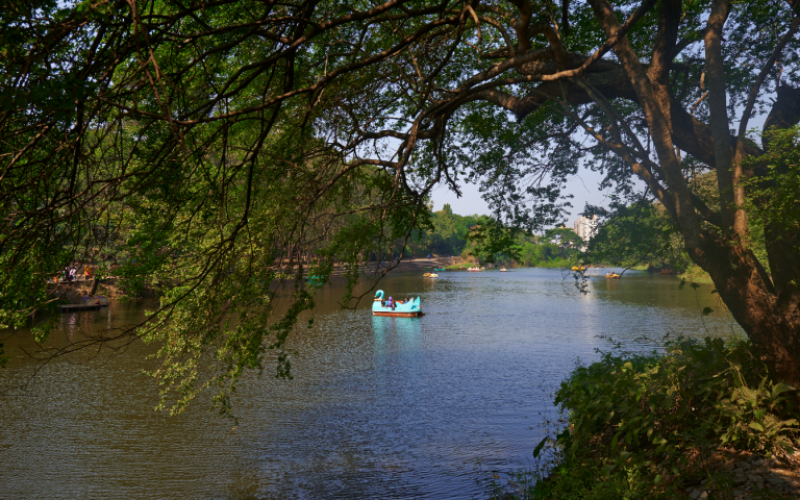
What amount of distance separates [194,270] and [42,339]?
1.74 m

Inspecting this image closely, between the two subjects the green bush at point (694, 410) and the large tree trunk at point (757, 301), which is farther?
the large tree trunk at point (757, 301)

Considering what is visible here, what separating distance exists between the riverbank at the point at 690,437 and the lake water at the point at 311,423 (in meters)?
0.98

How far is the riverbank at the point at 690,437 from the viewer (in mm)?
5184

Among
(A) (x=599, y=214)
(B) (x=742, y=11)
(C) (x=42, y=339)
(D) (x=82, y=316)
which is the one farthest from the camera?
(D) (x=82, y=316)

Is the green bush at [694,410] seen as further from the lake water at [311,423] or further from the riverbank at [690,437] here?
the lake water at [311,423]

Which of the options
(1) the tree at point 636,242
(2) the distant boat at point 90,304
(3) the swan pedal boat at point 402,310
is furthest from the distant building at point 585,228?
(2) the distant boat at point 90,304

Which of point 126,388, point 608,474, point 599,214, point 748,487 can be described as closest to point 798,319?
point 748,487

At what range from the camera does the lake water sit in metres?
8.74

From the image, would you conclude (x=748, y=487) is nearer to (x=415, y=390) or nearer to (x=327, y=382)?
(x=415, y=390)

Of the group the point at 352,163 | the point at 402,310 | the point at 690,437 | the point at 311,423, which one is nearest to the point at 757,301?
the point at 690,437

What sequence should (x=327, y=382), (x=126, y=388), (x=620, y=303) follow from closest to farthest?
(x=126, y=388)
(x=327, y=382)
(x=620, y=303)

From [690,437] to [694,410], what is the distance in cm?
54

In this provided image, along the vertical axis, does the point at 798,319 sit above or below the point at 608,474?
above

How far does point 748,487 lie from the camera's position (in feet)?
16.3
